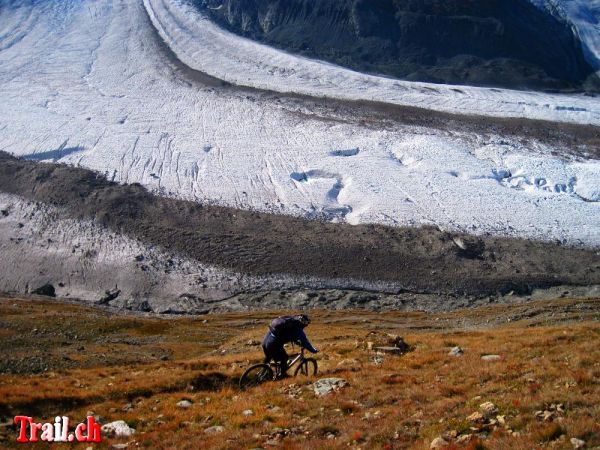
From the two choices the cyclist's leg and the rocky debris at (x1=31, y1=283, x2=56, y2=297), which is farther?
the rocky debris at (x1=31, y1=283, x2=56, y2=297)

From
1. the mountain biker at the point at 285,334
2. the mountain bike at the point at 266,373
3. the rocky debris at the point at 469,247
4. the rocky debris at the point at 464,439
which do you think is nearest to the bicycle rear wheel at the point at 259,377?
the mountain bike at the point at 266,373

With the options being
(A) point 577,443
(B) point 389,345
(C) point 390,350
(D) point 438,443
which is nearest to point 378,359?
(C) point 390,350

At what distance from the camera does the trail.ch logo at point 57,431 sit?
472 inches

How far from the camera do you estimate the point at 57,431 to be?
40.7 ft

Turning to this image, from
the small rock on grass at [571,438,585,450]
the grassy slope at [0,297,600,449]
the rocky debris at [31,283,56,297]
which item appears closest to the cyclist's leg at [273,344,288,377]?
the grassy slope at [0,297,600,449]

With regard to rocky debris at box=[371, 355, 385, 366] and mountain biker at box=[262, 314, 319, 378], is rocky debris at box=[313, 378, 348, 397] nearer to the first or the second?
mountain biker at box=[262, 314, 319, 378]

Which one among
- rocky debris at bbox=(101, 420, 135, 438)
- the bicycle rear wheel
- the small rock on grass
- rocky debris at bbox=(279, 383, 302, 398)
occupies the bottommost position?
the bicycle rear wheel

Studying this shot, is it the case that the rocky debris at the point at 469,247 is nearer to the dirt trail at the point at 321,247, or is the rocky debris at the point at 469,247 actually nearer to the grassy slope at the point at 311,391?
the dirt trail at the point at 321,247

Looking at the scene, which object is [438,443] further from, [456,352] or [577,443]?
[456,352]

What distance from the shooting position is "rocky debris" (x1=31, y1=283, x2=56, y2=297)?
110 ft

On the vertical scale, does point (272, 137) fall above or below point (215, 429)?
below

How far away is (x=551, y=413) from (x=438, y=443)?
203 cm

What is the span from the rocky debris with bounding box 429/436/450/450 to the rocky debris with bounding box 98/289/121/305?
2631 cm

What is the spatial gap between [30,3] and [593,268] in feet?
256
